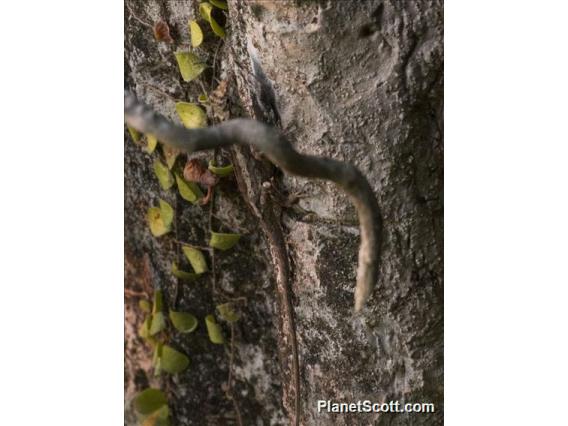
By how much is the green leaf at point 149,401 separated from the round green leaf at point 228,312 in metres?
0.18

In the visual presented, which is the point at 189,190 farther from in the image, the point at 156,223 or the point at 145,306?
the point at 145,306

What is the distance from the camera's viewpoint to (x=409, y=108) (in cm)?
111

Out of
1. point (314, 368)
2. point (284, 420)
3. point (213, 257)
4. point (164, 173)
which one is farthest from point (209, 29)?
point (284, 420)

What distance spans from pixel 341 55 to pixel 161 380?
643 millimetres

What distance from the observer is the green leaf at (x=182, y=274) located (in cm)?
141

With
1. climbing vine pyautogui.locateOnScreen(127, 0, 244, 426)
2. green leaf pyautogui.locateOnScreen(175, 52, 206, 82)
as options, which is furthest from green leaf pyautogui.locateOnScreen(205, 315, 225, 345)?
green leaf pyautogui.locateOnScreen(175, 52, 206, 82)

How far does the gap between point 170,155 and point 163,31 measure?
17 cm

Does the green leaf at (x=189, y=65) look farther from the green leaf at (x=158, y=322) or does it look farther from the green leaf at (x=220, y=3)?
the green leaf at (x=158, y=322)

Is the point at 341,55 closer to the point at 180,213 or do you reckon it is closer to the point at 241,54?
the point at 241,54

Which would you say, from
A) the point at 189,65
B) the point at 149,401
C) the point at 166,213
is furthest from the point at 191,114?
the point at 149,401

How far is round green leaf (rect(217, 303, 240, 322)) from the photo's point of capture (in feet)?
4.61

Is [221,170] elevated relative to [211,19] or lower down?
lower down

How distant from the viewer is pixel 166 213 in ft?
4.58

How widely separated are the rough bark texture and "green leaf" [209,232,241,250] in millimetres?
20
